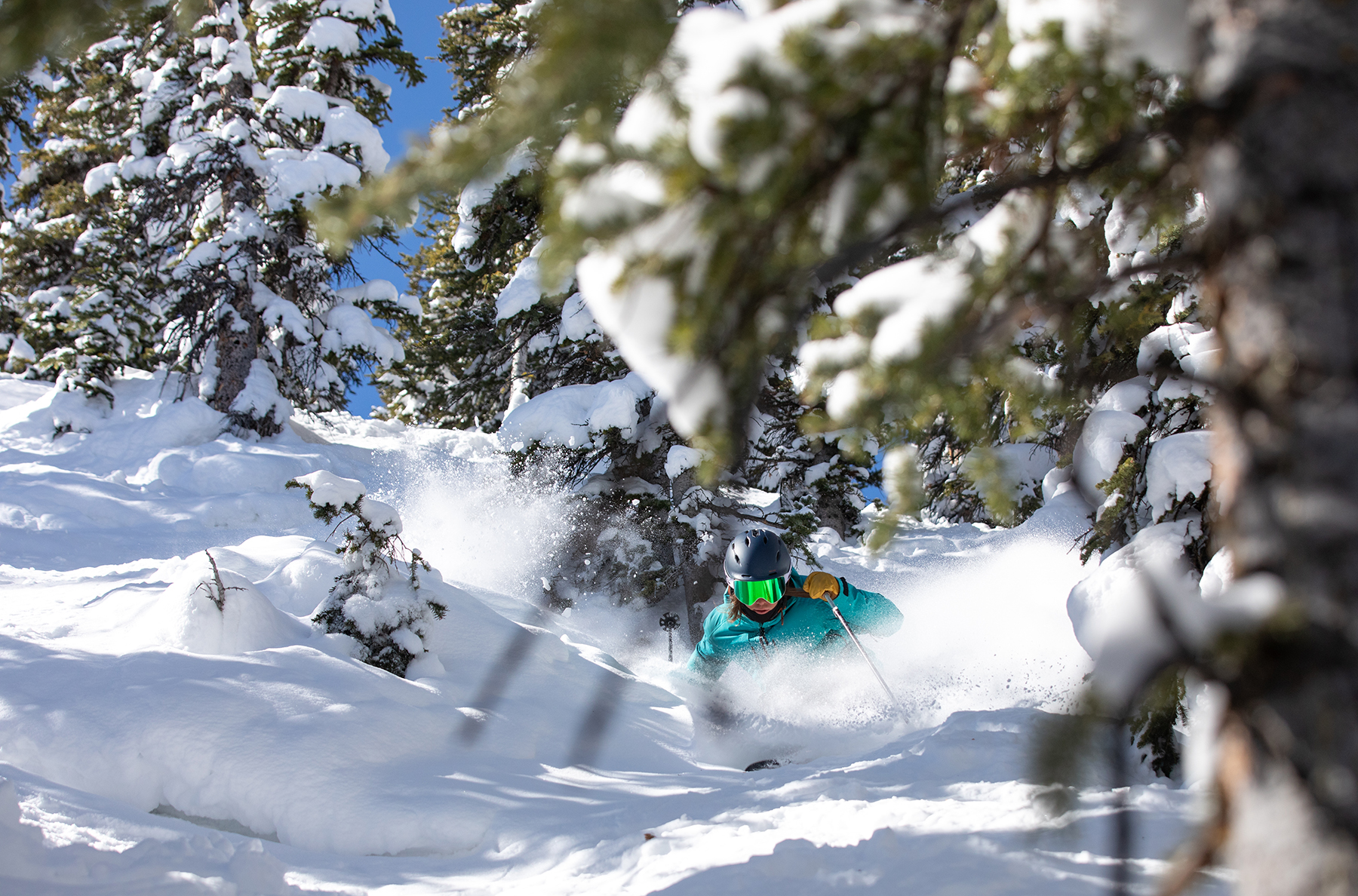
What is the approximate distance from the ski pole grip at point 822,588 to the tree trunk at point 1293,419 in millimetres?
5891

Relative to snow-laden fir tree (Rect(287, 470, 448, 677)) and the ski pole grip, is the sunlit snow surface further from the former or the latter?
the ski pole grip

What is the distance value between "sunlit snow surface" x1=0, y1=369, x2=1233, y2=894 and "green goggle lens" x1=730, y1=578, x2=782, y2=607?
2.09 ft

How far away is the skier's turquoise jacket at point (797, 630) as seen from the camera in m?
7.13

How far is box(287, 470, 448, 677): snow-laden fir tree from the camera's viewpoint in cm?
616

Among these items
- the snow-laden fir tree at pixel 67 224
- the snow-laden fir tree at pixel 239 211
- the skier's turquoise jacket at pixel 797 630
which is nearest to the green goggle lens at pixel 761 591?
the skier's turquoise jacket at pixel 797 630

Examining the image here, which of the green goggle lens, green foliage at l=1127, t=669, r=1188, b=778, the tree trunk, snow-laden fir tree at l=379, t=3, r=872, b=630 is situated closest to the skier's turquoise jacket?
the green goggle lens

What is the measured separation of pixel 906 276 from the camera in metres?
1.73

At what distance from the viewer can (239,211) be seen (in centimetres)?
1420

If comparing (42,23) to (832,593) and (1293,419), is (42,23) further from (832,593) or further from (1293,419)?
(832,593)

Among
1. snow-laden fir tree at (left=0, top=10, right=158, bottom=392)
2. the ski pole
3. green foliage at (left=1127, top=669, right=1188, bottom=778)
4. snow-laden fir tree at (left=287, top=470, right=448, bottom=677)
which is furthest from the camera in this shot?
snow-laden fir tree at (left=0, top=10, right=158, bottom=392)

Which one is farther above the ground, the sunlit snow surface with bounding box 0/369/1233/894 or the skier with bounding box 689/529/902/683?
the skier with bounding box 689/529/902/683

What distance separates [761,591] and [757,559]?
0.32 metres

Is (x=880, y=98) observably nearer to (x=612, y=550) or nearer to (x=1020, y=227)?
(x=1020, y=227)

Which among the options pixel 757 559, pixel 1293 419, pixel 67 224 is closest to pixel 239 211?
pixel 67 224
